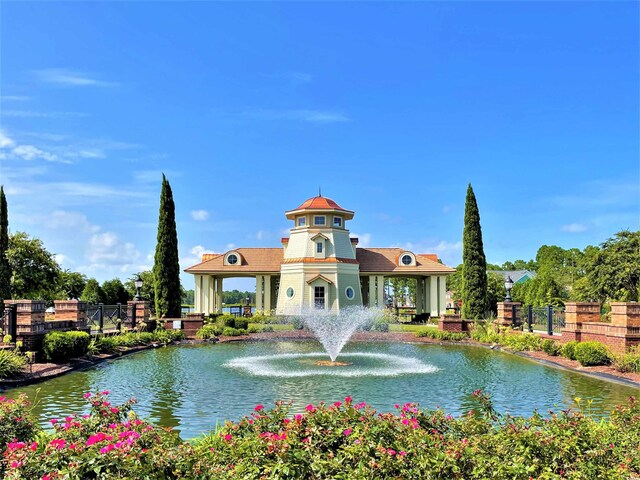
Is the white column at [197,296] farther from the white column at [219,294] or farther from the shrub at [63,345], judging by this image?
the shrub at [63,345]

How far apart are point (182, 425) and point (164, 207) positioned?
28269 mm

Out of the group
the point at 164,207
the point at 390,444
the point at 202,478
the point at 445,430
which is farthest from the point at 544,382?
the point at 164,207

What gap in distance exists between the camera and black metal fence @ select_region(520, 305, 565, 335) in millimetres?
26125

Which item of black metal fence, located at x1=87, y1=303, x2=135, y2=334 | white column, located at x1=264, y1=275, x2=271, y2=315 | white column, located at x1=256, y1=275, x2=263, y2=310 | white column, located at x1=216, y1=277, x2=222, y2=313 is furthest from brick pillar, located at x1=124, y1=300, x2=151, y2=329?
white column, located at x1=216, y1=277, x2=222, y2=313

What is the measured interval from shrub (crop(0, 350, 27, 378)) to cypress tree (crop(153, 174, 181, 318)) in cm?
1987

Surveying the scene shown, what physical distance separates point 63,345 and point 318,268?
76.5 ft

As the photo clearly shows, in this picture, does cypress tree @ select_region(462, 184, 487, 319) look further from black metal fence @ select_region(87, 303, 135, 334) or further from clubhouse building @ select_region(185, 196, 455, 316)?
black metal fence @ select_region(87, 303, 135, 334)

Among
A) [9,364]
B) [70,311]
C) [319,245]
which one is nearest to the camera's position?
[9,364]

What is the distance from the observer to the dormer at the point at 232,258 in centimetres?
4266

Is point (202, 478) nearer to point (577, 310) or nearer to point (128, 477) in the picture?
point (128, 477)

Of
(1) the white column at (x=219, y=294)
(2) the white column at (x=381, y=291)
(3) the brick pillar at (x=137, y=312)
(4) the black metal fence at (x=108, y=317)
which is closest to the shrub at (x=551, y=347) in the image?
(4) the black metal fence at (x=108, y=317)

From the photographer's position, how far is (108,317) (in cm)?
2945

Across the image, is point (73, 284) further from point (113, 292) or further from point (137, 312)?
point (137, 312)

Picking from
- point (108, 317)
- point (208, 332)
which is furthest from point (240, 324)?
point (108, 317)
